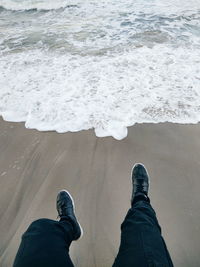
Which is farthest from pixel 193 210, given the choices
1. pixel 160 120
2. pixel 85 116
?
pixel 85 116

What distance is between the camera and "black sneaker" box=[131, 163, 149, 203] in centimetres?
199

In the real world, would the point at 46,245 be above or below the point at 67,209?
above

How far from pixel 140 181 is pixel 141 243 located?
2.78ft

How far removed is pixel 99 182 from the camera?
238cm

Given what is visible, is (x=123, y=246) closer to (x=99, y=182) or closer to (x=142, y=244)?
(x=142, y=244)

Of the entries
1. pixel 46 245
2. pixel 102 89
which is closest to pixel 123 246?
pixel 46 245

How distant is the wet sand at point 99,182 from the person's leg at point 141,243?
1.50 feet

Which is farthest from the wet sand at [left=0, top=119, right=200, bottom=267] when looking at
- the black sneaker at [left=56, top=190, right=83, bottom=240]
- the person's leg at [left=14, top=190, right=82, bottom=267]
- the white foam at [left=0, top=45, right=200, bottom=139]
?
the person's leg at [left=14, top=190, right=82, bottom=267]

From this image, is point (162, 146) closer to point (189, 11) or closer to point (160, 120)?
point (160, 120)

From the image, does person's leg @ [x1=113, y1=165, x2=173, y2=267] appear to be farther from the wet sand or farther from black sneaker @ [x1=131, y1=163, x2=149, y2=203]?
the wet sand

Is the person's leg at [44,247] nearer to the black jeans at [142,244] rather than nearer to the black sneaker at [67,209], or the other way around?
the black sneaker at [67,209]

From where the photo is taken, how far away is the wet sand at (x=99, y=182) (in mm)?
1923

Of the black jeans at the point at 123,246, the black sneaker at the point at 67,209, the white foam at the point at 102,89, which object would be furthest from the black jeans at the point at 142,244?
the white foam at the point at 102,89

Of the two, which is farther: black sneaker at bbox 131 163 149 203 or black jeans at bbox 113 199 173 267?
black sneaker at bbox 131 163 149 203
